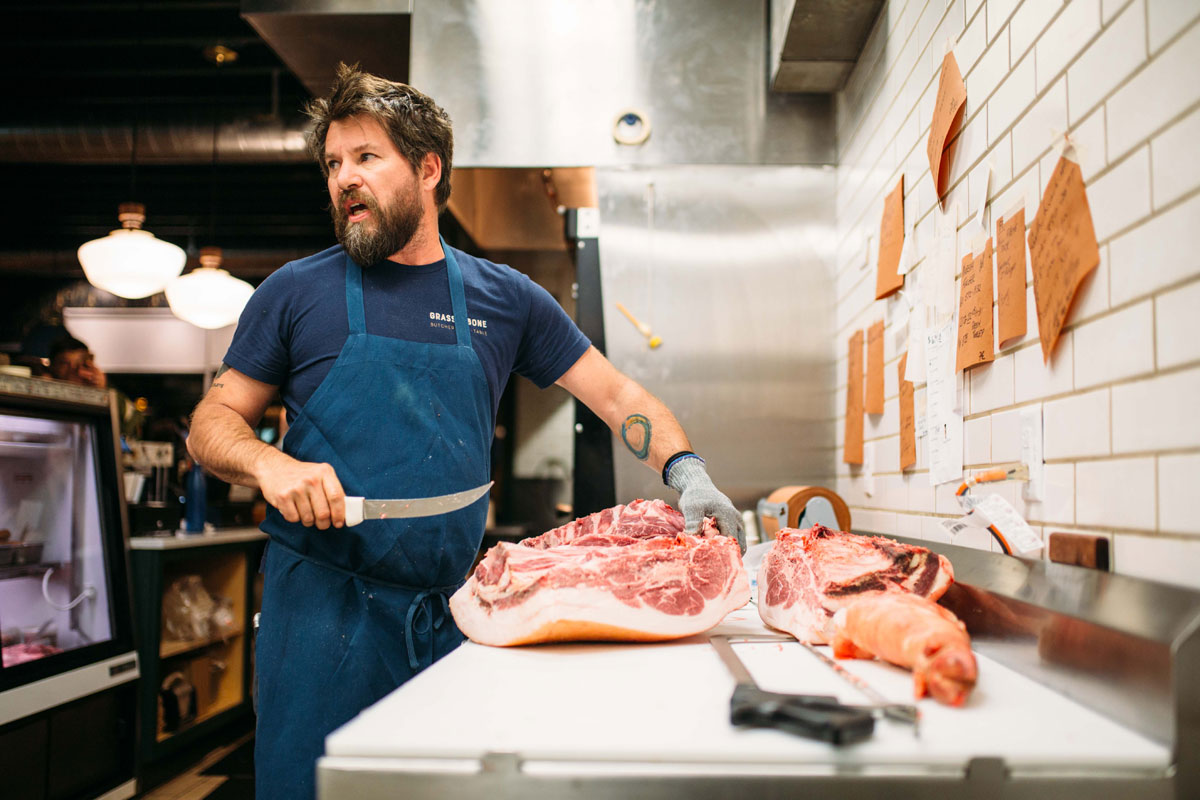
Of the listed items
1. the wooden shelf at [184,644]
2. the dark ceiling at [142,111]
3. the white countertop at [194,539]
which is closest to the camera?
the white countertop at [194,539]

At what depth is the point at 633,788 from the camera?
0.84 meters

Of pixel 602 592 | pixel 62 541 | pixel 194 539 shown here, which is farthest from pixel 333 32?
pixel 602 592

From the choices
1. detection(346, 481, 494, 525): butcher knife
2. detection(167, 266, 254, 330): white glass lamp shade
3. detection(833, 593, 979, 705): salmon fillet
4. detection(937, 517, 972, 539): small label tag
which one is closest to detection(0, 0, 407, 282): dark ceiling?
detection(167, 266, 254, 330): white glass lamp shade

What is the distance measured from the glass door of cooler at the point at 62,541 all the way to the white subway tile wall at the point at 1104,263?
319cm

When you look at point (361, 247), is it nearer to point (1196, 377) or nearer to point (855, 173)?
point (1196, 377)

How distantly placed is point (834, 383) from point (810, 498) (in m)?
0.76

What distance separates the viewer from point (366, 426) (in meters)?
A: 1.75

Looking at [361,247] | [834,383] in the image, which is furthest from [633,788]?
[834,383]

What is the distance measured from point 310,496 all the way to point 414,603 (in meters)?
0.39

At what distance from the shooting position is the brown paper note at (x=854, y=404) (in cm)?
271

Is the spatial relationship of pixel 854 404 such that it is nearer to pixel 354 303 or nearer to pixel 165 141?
pixel 354 303

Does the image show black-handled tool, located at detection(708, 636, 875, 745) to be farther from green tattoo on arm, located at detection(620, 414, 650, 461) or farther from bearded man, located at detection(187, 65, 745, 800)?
green tattoo on arm, located at detection(620, 414, 650, 461)

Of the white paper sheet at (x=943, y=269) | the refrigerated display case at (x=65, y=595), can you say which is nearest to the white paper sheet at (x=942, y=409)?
the white paper sheet at (x=943, y=269)

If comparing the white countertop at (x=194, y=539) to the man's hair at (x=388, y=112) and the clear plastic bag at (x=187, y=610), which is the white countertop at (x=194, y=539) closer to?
the clear plastic bag at (x=187, y=610)
